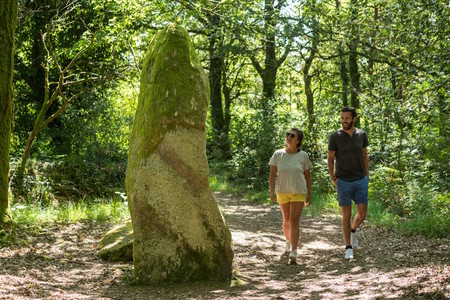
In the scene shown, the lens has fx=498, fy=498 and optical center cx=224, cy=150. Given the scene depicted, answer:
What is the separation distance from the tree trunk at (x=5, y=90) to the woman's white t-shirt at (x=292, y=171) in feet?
13.9

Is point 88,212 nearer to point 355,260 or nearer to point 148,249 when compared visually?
point 148,249

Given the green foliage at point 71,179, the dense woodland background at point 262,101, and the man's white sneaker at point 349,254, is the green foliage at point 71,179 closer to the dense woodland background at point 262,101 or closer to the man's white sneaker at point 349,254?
the dense woodland background at point 262,101

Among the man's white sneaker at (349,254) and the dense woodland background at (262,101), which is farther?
the dense woodland background at (262,101)

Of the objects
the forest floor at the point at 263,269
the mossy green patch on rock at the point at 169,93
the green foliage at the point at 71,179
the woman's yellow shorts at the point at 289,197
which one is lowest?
the forest floor at the point at 263,269

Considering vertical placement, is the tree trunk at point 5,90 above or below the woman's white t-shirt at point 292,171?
above

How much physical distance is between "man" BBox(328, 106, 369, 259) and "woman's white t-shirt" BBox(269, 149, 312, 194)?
0.42 meters

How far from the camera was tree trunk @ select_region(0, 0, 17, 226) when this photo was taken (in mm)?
7793

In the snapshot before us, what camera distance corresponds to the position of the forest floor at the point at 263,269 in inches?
208

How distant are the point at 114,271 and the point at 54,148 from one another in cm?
1002

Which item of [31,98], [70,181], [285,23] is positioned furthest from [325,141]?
[31,98]

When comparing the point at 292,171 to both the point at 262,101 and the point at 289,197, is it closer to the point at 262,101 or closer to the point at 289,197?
the point at 289,197

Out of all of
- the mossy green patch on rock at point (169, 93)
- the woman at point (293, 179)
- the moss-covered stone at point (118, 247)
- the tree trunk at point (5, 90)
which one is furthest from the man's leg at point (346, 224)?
the tree trunk at point (5, 90)

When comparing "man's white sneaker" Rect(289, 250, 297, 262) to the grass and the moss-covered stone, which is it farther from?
the grass

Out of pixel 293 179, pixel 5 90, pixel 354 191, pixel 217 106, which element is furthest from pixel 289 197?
pixel 217 106
